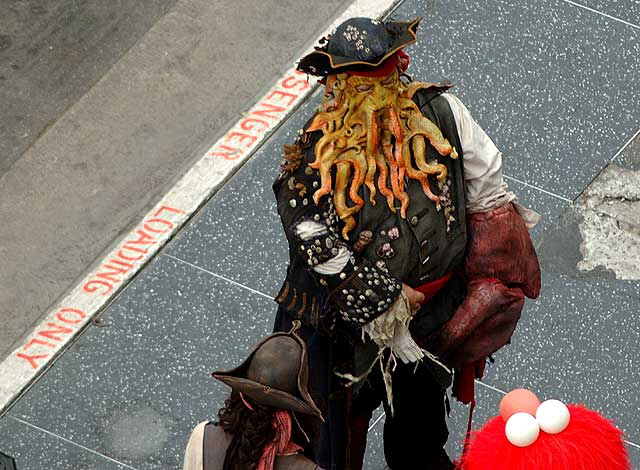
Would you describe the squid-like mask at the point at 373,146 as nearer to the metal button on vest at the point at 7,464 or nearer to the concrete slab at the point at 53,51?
the metal button on vest at the point at 7,464

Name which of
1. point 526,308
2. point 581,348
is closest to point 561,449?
point 581,348

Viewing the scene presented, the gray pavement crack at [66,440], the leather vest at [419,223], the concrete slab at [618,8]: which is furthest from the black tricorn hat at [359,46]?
the concrete slab at [618,8]

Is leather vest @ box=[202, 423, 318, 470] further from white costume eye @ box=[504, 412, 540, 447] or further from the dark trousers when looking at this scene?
the dark trousers

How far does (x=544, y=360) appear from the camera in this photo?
655cm

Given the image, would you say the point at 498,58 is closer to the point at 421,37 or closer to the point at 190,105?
the point at 421,37

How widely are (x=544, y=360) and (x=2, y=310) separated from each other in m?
2.48

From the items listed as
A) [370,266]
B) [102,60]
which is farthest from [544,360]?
[102,60]

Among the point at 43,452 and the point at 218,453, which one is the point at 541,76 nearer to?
the point at 43,452

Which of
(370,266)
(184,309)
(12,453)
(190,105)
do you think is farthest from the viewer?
(190,105)

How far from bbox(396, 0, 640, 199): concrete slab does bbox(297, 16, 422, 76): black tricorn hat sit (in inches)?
105

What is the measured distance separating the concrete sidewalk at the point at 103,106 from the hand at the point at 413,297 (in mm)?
2551

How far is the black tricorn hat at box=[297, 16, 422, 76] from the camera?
15.4ft

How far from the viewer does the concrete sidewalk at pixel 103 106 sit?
24.0 ft

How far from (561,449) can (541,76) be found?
13.1 feet
